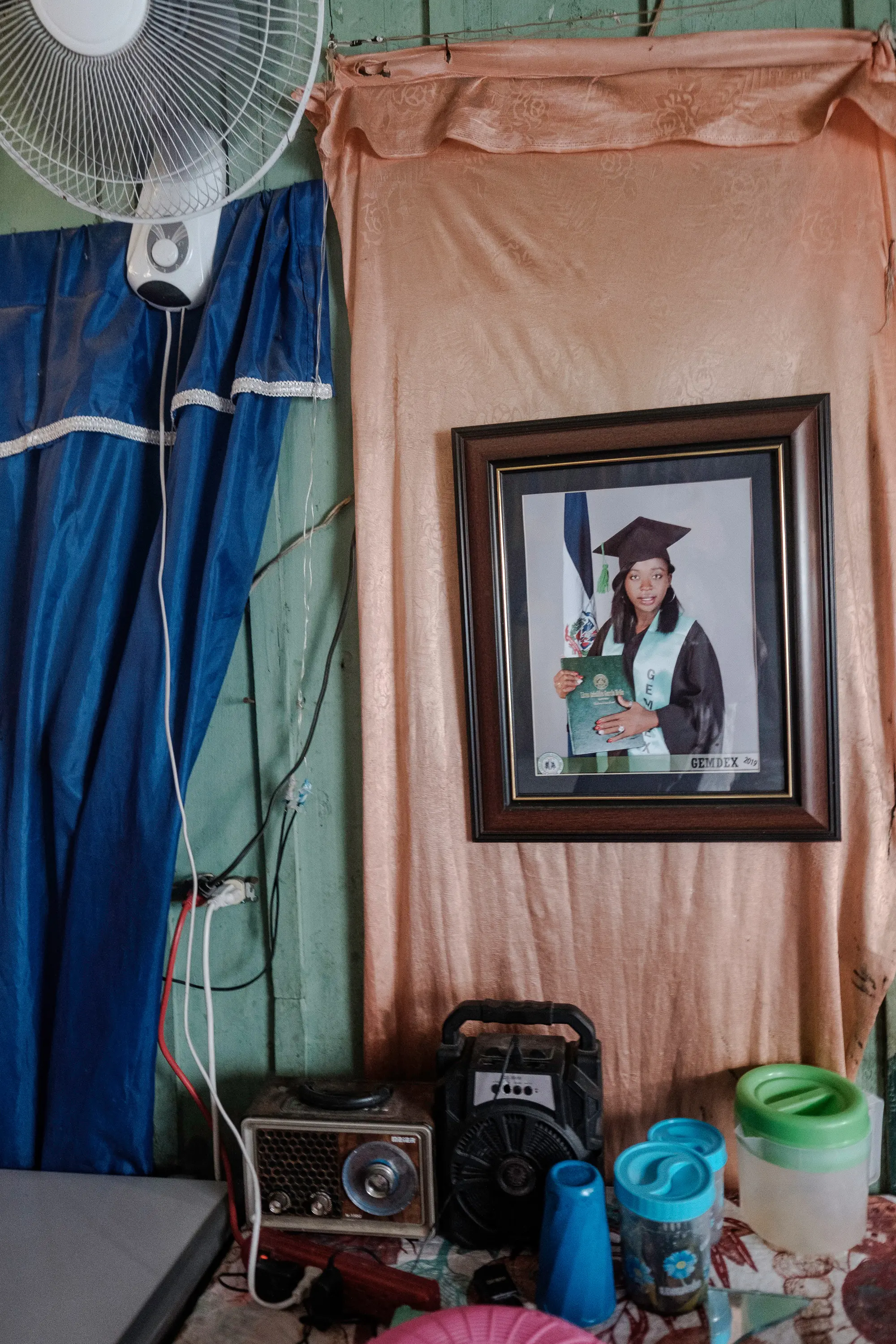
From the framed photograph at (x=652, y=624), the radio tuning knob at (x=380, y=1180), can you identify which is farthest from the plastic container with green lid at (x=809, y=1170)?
the radio tuning knob at (x=380, y=1180)

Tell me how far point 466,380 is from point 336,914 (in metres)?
0.89

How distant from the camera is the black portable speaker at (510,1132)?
1100 mm

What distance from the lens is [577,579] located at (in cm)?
129

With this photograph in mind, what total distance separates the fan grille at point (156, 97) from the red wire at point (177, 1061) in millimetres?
1040

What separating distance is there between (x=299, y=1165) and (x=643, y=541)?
40.0 inches

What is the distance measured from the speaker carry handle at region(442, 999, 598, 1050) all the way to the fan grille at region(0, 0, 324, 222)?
1.13 m

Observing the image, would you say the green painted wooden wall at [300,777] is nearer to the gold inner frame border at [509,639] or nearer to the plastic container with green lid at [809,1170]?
the gold inner frame border at [509,639]

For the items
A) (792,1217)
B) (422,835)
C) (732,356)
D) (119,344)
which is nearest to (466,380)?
(732,356)

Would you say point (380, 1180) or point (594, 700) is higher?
point (594, 700)

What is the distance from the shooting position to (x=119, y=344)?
139 centimetres

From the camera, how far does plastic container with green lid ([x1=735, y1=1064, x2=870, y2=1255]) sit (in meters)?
1.09

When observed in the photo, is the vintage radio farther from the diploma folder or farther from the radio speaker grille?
the diploma folder

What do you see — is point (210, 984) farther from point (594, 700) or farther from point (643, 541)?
point (643, 541)

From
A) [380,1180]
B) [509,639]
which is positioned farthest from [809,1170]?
[509,639]
